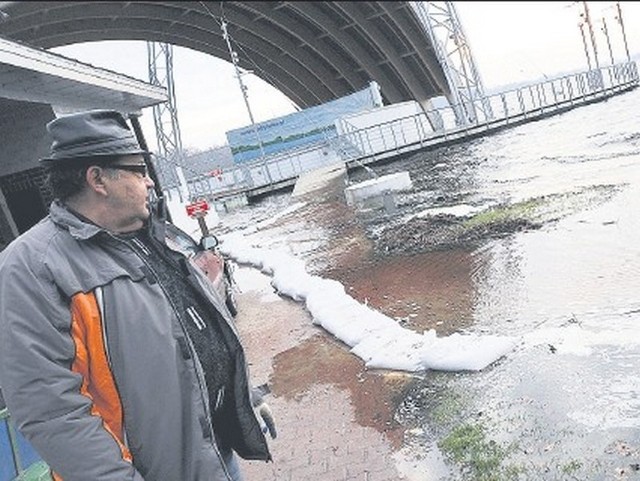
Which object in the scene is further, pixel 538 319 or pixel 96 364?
pixel 538 319

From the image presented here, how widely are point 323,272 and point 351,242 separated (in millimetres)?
2009

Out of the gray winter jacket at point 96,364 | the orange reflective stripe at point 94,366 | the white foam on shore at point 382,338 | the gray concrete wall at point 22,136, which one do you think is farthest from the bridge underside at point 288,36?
the orange reflective stripe at point 94,366

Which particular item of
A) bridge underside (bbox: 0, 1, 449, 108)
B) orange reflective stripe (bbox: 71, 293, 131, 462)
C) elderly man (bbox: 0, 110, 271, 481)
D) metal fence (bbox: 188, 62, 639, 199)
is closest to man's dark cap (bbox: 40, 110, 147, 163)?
elderly man (bbox: 0, 110, 271, 481)

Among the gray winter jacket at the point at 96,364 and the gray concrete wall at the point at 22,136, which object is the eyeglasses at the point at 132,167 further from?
the gray concrete wall at the point at 22,136

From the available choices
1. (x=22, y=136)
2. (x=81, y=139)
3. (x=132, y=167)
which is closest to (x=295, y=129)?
(x=22, y=136)

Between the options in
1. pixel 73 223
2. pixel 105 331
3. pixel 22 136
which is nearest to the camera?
pixel 105 331

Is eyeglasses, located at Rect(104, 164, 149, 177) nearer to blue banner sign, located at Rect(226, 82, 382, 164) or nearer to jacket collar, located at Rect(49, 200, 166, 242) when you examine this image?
jacket collar, located at Rect(49, 200, 166, 242)

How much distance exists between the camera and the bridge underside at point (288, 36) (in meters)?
30.5

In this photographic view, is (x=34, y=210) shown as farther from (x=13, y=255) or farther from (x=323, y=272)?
(x=13, y=255)

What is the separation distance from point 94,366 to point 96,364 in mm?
11

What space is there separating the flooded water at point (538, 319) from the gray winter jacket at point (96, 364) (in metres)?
2.10

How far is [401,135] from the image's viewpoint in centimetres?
2847

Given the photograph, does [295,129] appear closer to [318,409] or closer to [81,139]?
[318,409]

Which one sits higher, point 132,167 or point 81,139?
point 81,139
